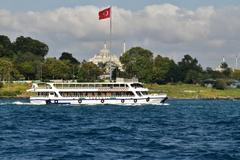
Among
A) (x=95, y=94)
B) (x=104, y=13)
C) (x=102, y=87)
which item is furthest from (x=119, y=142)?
(x=104, y=13)

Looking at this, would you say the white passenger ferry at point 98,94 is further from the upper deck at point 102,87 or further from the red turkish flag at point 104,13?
the red turkish flag at point 104,13

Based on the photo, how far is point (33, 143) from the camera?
6506cm

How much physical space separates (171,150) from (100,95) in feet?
366

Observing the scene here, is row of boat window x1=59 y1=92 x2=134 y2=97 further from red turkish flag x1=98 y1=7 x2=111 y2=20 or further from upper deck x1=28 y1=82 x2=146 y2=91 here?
red turkish flag x1=98 y1=7 x2=111 y2=20

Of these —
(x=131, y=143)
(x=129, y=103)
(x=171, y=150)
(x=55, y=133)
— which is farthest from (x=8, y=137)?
(x=129, y=103)

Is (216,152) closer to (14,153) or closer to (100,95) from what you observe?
(14,153)

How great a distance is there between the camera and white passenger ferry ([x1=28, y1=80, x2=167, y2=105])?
170m

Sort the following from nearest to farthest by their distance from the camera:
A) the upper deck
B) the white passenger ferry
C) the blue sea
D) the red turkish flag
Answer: the blue sea → the red turkish flag → the white passenger ferry → the upper deck

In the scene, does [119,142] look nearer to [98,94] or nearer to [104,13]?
[98,94]

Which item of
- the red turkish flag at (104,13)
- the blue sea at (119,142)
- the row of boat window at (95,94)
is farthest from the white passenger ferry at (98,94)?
the blue sea at (119,142)

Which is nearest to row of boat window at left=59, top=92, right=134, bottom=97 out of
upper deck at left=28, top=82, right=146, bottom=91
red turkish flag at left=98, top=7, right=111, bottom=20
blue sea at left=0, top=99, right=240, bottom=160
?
upper deck at left=28, top=82, right=146, bottom=91

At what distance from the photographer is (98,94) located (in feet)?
563

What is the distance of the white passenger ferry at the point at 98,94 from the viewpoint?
16950 centimetres

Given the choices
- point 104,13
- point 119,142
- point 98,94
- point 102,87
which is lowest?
point 119,142
